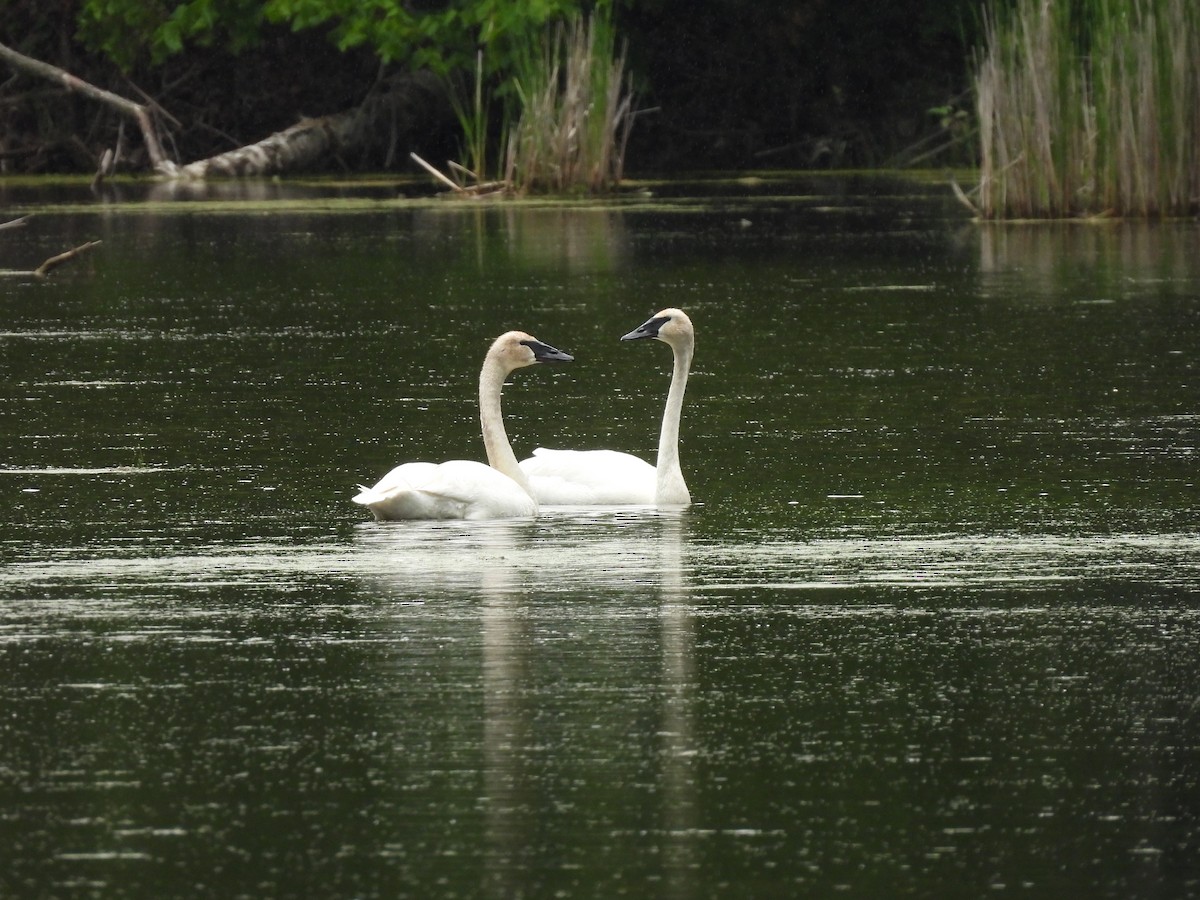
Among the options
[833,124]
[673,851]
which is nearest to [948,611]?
[673,851]

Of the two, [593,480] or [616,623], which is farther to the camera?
[593,480]

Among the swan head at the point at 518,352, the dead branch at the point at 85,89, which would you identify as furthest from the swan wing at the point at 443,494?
the dead branch at the point at 85,89

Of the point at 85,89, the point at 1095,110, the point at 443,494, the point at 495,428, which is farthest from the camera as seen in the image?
the point at 85,89

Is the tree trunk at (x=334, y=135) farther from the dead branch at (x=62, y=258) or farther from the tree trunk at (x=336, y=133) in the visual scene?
the dead branch at (x=62, y=258)

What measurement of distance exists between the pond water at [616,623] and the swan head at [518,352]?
640 mm

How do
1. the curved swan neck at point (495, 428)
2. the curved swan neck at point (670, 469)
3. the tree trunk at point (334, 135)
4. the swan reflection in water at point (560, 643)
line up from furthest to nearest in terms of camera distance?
the tree trunk at point (334, 135)
the curved swan neck at point (495, 428)
the curved swan neck at point (670, 469)
the swan reflection in water at point (560, 643)

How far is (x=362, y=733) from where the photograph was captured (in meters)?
5.77

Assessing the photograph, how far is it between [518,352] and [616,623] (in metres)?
3.78

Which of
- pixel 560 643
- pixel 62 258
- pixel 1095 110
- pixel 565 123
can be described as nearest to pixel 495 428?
pixel 560 643

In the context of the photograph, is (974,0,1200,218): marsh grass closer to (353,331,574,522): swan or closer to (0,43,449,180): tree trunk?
(353,331,574,522): swan

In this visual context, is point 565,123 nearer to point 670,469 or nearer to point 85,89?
point 85,89

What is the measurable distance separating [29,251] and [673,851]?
794 inches

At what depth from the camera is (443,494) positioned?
9.20m

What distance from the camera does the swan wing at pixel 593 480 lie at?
9.84m
